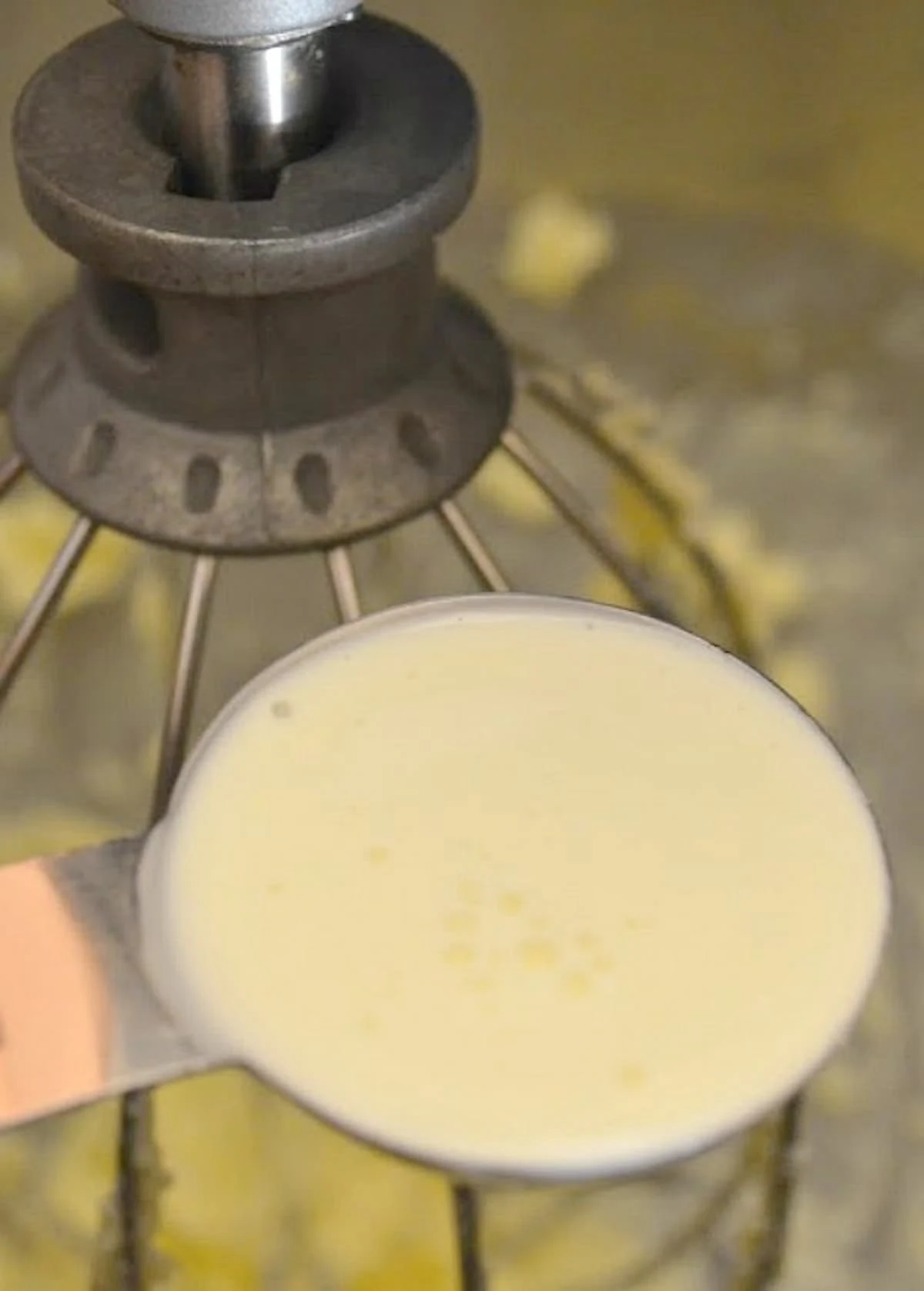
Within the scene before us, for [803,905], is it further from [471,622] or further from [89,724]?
[89,724]

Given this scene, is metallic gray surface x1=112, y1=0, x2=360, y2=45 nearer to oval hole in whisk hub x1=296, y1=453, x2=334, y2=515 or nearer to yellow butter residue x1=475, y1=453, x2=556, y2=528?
oval hole in whisk hub x1=296, y1=453, x2=334, y2=515

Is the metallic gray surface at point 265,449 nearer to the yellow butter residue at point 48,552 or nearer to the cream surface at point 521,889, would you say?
the cream surface at point 521,889

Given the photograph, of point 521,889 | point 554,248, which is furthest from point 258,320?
point 554,248

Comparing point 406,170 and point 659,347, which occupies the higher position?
point 406,170

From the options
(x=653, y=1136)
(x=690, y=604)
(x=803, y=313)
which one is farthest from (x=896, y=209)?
(x=653, y=1136)

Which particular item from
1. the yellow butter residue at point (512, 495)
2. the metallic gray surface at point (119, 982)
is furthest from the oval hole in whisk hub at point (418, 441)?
the yellow butter residue at point (512, 495)

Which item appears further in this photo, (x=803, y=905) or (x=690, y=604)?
(x=690, y=604)

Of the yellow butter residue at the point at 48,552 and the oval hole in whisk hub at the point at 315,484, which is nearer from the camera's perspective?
the oval hole in whisk hub at the point at 315,484
